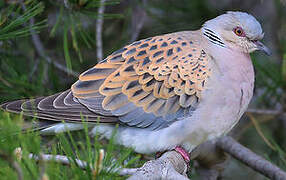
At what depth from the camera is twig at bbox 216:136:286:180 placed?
2766 millimetres

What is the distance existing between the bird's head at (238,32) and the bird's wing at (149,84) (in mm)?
182

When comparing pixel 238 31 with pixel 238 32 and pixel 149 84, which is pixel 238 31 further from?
pixel 149 84

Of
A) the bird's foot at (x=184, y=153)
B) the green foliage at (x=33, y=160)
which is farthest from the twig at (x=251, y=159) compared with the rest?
the green foliage at (x=33, y=160)

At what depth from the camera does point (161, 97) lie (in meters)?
2.73

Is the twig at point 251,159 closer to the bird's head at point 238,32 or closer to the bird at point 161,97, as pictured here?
the bird at point 161,97

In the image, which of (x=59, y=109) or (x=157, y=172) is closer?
(x=157, y=172)

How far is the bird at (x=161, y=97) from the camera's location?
2.69 meters

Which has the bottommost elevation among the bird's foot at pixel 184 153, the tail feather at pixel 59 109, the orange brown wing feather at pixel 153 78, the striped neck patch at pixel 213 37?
the bird's foot at pixel 184 153

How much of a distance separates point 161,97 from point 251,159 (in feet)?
2.21

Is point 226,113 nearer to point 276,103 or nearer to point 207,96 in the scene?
point 207,96

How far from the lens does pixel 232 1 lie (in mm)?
A: 4426

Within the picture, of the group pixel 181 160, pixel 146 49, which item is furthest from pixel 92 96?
pixel 181 160

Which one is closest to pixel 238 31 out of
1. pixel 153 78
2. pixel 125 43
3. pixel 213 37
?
pixel 213 37

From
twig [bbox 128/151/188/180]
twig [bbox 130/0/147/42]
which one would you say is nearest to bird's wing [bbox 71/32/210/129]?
twig [bbox 128/151/188/180]
